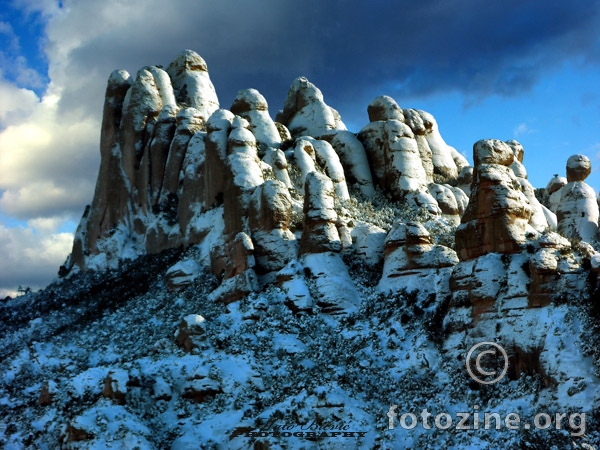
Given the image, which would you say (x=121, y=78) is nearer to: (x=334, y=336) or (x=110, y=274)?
(x=110, y=274)

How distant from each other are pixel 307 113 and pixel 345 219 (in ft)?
44.7

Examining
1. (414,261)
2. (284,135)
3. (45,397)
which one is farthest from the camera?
(284,135)

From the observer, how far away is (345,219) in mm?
39031

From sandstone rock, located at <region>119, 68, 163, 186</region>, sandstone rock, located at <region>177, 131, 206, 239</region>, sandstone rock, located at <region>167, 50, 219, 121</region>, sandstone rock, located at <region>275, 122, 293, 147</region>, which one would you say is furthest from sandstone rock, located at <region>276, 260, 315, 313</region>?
sandstone rock, located at <region>167, 50, 219, 121</region>

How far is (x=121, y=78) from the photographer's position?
53531 mm

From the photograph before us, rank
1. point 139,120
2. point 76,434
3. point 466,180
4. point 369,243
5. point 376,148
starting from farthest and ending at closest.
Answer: point 139,120 < point 466,180 < point 376,148 < point 369,243 < point 76,434

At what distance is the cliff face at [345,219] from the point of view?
28.4m

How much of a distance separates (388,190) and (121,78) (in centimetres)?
2000

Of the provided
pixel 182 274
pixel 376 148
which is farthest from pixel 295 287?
pixel 376 148

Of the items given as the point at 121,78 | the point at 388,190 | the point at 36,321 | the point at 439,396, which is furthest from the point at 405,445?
the point at 121,78

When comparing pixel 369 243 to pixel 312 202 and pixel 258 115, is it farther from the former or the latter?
pixel 258 115

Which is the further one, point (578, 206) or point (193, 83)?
point (193, 83)

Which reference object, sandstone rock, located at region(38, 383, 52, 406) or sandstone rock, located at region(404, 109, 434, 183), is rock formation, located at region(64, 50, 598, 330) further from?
sandstone rock, located at region(38, 383, 52, 406)

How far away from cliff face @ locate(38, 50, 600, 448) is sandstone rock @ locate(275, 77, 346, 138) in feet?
0.37
